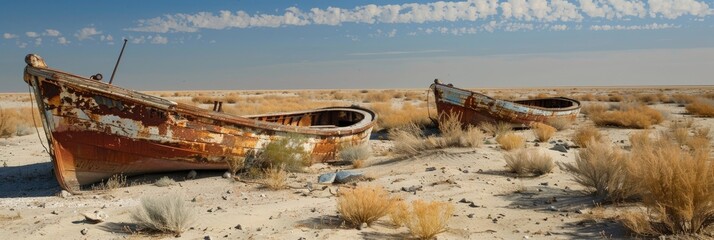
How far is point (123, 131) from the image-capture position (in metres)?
7.00

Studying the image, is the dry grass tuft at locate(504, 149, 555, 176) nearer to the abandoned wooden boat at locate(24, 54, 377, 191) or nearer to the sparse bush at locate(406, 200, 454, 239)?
the sparse bush at locate(406, 200, 454, 239)

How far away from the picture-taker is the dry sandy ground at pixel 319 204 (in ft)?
16.4

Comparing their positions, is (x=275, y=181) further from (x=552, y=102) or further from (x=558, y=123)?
(x=552, y=102)

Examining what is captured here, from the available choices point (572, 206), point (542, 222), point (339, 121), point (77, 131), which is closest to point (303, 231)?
point (542, 222)

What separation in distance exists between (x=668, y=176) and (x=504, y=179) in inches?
108

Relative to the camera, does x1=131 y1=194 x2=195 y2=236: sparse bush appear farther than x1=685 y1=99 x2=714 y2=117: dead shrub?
No

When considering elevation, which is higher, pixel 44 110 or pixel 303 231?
pixel 44 110

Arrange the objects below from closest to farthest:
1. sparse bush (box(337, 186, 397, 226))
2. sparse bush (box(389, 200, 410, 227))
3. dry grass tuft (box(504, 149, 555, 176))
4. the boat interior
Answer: sparse bush (box(389, 200, 410, 227)) < sparse bush (box(337, 186, 397, 226)) < dry grass tuft (box(504, 149, 555, 176)) < the boat interior

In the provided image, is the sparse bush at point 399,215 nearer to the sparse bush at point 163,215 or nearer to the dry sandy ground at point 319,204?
the dry sandy ground at point 319,204

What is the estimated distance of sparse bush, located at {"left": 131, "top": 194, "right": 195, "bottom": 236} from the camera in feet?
16.5

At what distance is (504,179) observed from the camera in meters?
7.12

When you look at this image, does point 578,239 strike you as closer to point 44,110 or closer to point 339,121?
point 44,110

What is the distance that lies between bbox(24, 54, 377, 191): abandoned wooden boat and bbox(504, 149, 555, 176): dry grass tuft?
349 centimetres

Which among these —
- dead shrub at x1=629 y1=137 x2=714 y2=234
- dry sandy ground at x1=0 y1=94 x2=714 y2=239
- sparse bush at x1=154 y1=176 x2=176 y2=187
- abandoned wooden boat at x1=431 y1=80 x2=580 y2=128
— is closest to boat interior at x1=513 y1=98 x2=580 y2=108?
abandoned wooden boat at x1=431 y1=80 x2=580 y2=128
